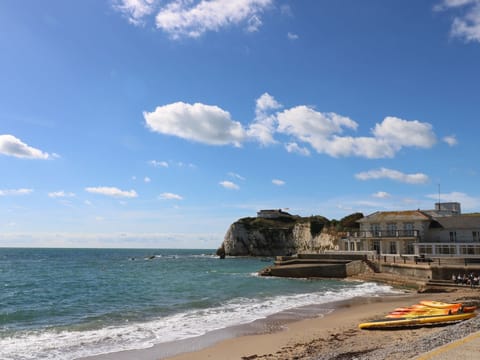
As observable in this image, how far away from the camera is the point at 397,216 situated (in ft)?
166

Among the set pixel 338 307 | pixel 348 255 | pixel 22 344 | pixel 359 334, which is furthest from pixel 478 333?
pixel 348 255

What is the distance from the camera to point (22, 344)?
1802cm

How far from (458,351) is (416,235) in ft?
131

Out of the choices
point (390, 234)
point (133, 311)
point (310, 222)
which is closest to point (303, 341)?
point (133, 311)

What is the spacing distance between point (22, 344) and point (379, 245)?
4125 centimetres

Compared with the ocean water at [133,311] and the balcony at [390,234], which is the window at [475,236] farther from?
the ocean water at [133,311]

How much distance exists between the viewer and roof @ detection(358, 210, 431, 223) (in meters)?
49.1

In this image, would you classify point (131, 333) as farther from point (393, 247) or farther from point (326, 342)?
point (393, 247)

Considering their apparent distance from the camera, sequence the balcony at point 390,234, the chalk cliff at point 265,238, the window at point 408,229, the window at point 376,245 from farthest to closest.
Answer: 1. the chalk cliff at point 265,238
2. the window at point 376,245
3. the window at point 408,229
4. the balcony at point 390,234

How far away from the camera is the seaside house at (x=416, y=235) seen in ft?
145

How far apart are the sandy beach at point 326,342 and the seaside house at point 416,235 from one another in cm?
2462

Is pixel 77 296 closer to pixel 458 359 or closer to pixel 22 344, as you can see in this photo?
pixel 22 344

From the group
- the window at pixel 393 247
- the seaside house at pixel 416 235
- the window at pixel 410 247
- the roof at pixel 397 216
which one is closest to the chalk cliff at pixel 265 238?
the roof at pixel 397 216

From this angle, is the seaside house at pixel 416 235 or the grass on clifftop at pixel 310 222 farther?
the grass on clifftop at pixel 310 222
